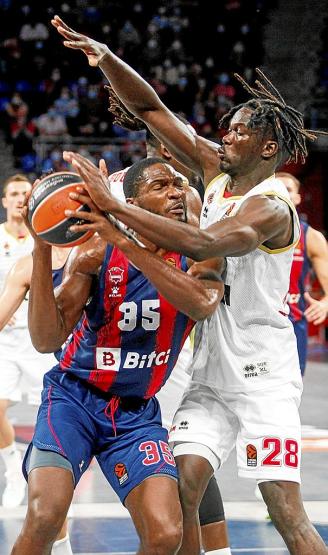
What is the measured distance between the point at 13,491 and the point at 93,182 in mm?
3499

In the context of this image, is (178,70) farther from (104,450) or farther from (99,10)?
(104,450)

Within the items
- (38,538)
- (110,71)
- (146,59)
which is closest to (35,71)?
(146,59)

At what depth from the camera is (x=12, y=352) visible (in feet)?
23.5

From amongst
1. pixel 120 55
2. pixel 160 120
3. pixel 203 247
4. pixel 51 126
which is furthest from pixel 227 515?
pixel 120 55

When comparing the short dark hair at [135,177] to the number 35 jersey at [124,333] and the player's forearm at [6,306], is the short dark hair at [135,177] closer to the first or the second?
the number 35 jersey at [124,333]

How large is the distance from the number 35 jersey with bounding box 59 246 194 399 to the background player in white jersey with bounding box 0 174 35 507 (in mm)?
1704

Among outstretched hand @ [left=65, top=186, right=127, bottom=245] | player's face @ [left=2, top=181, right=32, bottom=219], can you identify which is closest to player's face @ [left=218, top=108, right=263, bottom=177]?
outstretched hand @ [left=65, top=186, right=127, bottom=245]

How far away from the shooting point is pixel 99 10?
19.8m

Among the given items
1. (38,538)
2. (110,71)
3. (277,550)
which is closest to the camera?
(38,538)

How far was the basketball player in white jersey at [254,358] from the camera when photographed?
3.94 metres

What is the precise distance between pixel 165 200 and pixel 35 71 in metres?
15.2

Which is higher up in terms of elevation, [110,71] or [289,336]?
[110,71]

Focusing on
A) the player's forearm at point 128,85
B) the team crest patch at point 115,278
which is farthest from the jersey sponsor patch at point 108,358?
the player's forearm at point 128,85

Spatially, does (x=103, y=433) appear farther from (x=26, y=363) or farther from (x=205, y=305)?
(x=26, y=363)
